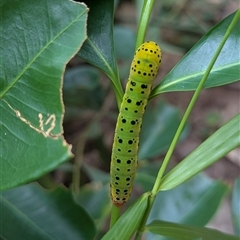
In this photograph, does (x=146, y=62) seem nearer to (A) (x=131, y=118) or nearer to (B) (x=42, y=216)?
(A) (x=131, y=118)

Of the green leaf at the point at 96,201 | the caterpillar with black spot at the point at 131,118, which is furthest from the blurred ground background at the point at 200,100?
the caterpillar with black spot at the point at 131,118

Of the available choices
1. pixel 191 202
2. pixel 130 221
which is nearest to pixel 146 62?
pixel 130 221

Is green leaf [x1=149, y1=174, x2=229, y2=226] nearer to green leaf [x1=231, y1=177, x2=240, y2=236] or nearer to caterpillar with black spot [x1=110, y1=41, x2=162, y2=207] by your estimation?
green leaf [x1=231, y1=177, x2=240, y2=236]

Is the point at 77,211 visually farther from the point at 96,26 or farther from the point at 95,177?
the point at 95,177

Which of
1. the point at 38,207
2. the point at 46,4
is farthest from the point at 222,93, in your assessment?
the point at 46,4

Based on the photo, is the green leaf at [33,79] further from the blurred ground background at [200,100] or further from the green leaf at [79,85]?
the blurred ground background at [200,100]
